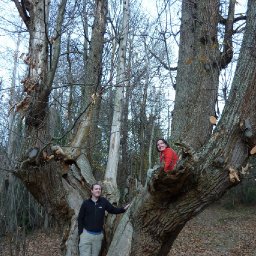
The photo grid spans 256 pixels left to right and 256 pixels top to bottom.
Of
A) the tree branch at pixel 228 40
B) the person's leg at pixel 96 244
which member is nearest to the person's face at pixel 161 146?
the person's leg at pixel 96 244

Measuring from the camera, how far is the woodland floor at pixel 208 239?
13.2m

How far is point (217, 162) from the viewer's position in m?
4.29

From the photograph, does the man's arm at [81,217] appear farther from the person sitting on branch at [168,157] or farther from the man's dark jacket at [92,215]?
the person sitting on branch at [168,157]

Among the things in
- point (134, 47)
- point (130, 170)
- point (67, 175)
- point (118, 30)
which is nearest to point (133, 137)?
point (130, 170)

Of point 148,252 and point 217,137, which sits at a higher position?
point 217,137

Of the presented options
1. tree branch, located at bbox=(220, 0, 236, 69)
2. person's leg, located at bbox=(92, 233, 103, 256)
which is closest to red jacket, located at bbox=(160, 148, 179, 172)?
person's leg, located at bbox=(92, 233, 103, 256)

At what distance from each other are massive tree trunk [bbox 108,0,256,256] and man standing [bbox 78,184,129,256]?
3.86 feet

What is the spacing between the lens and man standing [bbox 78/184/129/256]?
5682mm

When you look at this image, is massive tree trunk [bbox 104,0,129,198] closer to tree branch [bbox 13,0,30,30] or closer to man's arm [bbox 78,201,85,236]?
man's arm [bbox 78,201,85,236]

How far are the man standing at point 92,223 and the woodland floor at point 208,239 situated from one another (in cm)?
520

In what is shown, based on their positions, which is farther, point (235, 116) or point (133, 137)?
point (133, 137)

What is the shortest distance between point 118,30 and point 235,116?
18.1 feet

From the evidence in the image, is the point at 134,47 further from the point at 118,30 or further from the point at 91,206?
the point at 91,206

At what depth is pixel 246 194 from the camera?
2356 centimetres
